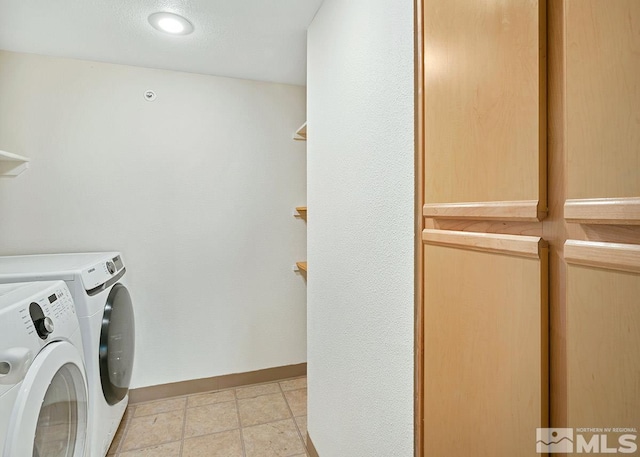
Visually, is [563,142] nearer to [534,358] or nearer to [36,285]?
[534,358]

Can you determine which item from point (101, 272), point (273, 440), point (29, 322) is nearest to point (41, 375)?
point (29, 322)

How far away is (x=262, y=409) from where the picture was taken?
7.37 feet

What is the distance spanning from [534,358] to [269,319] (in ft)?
7.33

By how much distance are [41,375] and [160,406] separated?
1.52 m

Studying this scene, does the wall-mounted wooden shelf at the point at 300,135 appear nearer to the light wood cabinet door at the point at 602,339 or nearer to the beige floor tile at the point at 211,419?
the beige floor tile at the point at 211,419

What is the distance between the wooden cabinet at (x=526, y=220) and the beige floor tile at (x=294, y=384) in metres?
1.83

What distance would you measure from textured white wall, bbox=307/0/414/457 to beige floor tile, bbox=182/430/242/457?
0.49 m

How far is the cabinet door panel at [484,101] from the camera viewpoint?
0.59 meters

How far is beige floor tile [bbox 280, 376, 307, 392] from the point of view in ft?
8.32

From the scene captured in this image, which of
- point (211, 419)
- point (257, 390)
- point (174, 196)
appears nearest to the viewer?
point (211, 419)

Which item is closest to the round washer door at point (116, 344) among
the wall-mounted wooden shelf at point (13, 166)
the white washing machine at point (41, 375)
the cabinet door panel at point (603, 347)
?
the white washing machine at point (41, 375)

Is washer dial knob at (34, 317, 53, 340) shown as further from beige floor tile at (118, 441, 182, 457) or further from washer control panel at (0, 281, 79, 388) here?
beige floor tile at (118, 441, 182, 457)

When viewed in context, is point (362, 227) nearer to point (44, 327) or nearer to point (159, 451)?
point (44, 327)

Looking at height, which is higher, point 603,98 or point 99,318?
point 603,98
